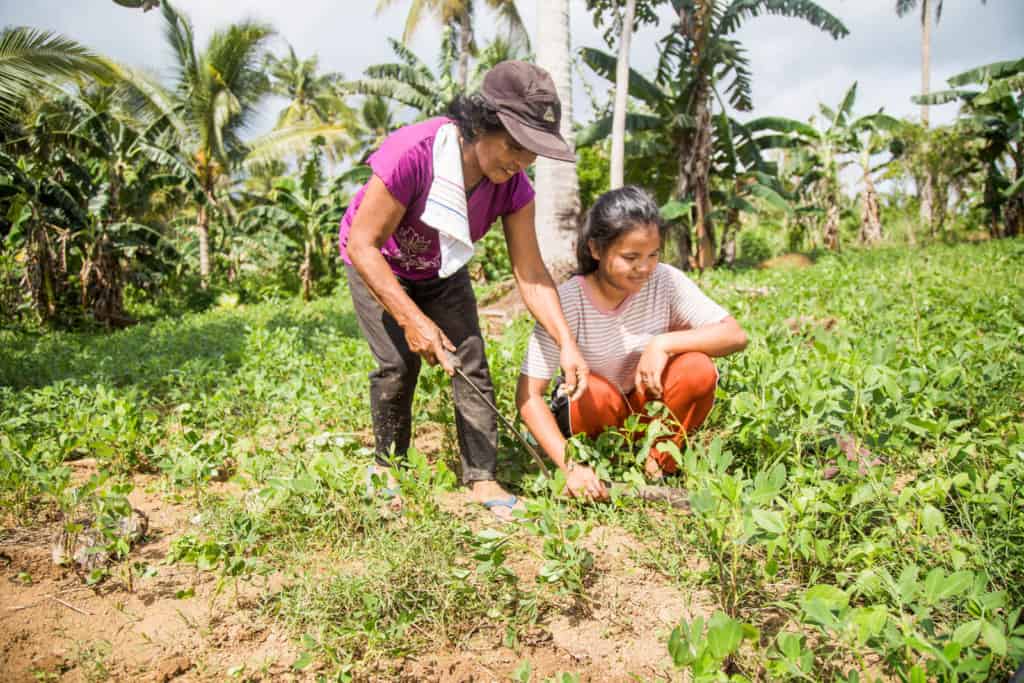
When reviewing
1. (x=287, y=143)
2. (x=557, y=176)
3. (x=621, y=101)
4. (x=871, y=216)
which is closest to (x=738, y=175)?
(x=621, y=101)

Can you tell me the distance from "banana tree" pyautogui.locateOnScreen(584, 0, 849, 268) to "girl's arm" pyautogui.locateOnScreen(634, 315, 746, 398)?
347 inches

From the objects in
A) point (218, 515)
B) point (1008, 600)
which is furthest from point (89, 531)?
point (1008, 600)

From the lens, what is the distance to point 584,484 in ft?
6.58

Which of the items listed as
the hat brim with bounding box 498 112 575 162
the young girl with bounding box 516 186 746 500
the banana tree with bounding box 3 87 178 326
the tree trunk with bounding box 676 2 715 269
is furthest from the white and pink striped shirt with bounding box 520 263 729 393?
the banana tree with bounding box 3 87 178 326

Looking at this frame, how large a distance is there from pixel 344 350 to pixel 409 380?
1.92 metres

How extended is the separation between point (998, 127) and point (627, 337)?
16967mm

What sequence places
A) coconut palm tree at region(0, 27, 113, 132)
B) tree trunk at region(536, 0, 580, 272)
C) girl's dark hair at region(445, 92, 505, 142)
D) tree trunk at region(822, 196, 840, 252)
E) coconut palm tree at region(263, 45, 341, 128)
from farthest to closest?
coconut palm tree at region(263, 45, 341, 128), tree trunk at region(822, 196, 840, 252), coconut palm tree at region(0, 27, 113, 132), tree trunk at region(536, 0, 580, 272), girl's dark hair at region(445, 92, 505, 142)

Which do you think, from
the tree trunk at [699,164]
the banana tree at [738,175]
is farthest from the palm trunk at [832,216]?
the tree trunk at [699,164]

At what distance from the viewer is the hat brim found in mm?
1854

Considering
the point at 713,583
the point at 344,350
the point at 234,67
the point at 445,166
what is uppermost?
the point at 234,67

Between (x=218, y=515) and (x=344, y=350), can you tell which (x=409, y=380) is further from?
(x=344, y=350)

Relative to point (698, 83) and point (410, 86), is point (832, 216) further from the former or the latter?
point (410, 86)

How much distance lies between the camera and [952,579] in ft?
3.90

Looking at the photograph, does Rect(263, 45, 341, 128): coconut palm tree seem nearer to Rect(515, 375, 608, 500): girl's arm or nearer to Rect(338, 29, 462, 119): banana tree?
Rect(338, 29, 462, 119): banana tree
